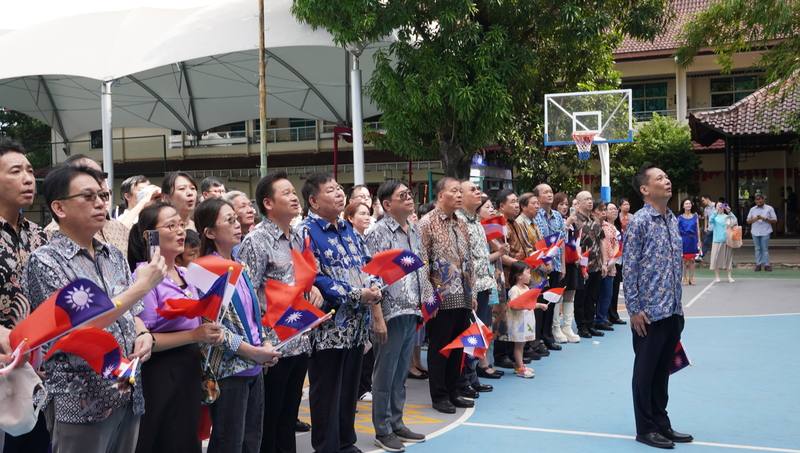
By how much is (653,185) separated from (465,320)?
183 centimetres

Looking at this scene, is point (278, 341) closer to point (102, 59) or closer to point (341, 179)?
point (102, 59)

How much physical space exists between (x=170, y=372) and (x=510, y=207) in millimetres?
5310

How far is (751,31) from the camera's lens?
1762cm

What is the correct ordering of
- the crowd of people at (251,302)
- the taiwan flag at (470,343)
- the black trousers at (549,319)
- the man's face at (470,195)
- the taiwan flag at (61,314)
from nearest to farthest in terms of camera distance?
the taiwan flag at (61,314)
the crowd of people at (251,302)
the taiwan flag at (470,343)
the man's face at (470,195)
the black trousers at (549,319)

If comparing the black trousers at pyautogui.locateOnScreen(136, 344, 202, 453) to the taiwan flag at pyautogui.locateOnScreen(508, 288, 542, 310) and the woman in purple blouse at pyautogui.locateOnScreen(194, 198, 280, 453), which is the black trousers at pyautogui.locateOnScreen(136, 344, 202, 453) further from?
the taiwan flag at pyautogui.locateOnScreen(508, 288, 542, 310)

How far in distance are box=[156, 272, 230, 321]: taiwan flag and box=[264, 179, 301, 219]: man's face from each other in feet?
3.85

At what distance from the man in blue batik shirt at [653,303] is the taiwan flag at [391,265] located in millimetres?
1570

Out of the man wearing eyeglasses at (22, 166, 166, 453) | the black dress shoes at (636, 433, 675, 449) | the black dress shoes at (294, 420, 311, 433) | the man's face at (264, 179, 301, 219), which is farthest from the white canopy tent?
the man wearing eyeglasses at (22, 166, 166, 453)

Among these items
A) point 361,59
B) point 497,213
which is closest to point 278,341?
point 497,213

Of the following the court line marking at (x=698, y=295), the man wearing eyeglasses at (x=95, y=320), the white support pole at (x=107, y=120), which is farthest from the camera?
the white support pole at (x=107, y=120)

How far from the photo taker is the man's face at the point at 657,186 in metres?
5.29

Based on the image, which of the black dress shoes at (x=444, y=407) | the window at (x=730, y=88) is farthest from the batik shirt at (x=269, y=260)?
the window at (x=730, y=88)

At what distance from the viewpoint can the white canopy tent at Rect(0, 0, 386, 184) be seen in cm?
1814

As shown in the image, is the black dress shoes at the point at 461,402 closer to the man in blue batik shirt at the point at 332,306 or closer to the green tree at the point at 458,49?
the man in blue batik shirt at the point at 332,306
